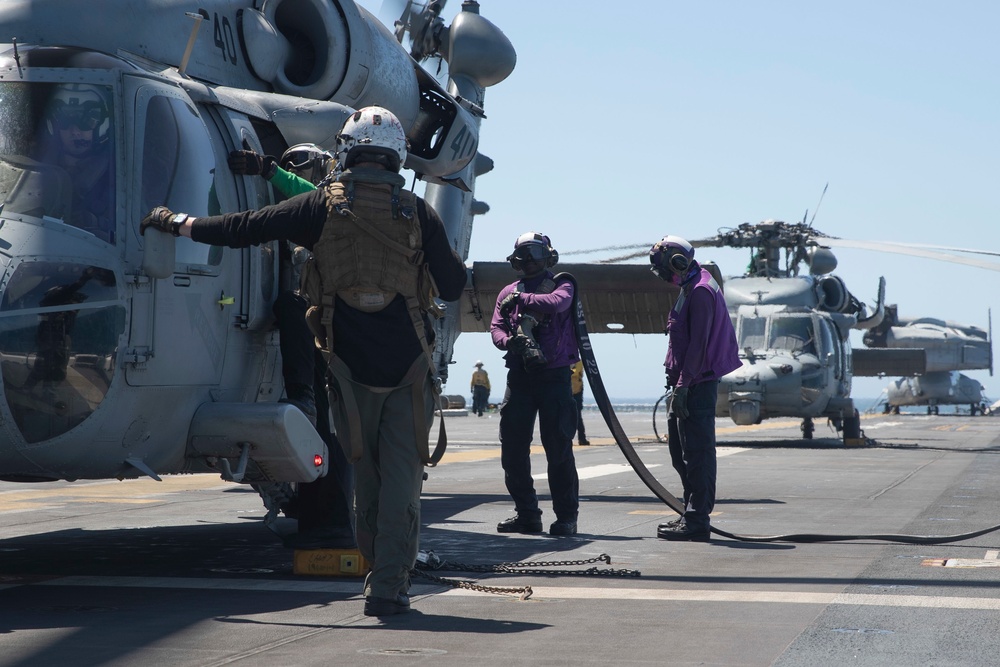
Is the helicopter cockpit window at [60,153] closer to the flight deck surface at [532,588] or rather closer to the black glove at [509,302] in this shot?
the flight deck surface at [532,588]

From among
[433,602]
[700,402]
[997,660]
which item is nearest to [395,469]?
[433,602]

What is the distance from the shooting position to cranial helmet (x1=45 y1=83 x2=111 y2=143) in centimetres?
590

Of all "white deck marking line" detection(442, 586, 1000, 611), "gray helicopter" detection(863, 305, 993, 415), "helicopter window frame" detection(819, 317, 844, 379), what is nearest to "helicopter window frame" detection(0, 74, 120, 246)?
"white deck marking line" detection(442, 586, 1000, 611)

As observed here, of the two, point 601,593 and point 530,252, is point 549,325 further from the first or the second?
point 601,593

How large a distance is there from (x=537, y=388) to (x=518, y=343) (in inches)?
16.5

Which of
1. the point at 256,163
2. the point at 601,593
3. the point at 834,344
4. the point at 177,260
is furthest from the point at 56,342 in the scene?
the point at 834,344

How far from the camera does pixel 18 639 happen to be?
15.5 feet

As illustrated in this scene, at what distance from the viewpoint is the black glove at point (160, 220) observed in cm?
573

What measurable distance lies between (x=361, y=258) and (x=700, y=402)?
370 centimetres

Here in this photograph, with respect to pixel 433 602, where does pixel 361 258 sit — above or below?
above

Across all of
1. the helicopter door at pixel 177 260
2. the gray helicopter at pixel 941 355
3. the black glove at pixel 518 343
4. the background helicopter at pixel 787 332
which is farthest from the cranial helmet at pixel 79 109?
the gray helicopter at pixel 941 355

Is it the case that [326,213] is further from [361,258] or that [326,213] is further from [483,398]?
[483,398]

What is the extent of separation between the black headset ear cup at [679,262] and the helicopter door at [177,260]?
3.39 metres

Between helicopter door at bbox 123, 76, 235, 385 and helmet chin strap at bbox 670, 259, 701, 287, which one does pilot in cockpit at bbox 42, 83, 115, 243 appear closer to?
helicopter door at bbox 123, 76, 235, 385
